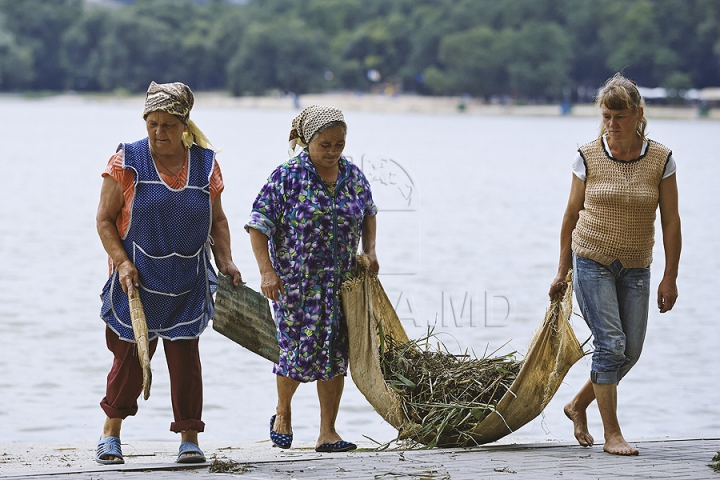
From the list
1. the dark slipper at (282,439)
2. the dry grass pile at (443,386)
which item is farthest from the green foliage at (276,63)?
the dark slipper at (282,439)

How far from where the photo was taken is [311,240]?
17.4 feet

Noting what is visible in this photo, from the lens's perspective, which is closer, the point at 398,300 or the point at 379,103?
the point at 398,300

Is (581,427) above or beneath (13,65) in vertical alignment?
beneath

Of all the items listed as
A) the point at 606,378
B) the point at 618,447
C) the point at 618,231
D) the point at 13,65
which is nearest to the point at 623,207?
the point at 618,231

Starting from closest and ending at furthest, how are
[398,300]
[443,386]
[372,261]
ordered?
[372,261], [443,386], [398,300]

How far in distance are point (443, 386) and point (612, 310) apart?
90 centimetres

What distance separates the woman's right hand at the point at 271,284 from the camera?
520 centimetres

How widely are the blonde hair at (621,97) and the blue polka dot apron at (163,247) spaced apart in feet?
5.68

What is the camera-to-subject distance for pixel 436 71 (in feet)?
400

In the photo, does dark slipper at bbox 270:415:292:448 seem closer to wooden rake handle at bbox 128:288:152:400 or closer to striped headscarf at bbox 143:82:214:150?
wooden rake handle at bbox 128:288:152:400

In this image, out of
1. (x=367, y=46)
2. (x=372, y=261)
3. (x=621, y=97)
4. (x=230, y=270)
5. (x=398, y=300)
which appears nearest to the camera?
(x=621, y=97)

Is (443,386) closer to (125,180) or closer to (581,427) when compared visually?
(581,427)

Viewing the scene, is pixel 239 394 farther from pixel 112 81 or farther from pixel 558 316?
pixel 112 81

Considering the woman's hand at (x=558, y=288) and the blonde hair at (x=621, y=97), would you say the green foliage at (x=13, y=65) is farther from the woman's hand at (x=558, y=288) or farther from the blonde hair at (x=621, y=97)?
the blonde hair at (x=621, y=97)
